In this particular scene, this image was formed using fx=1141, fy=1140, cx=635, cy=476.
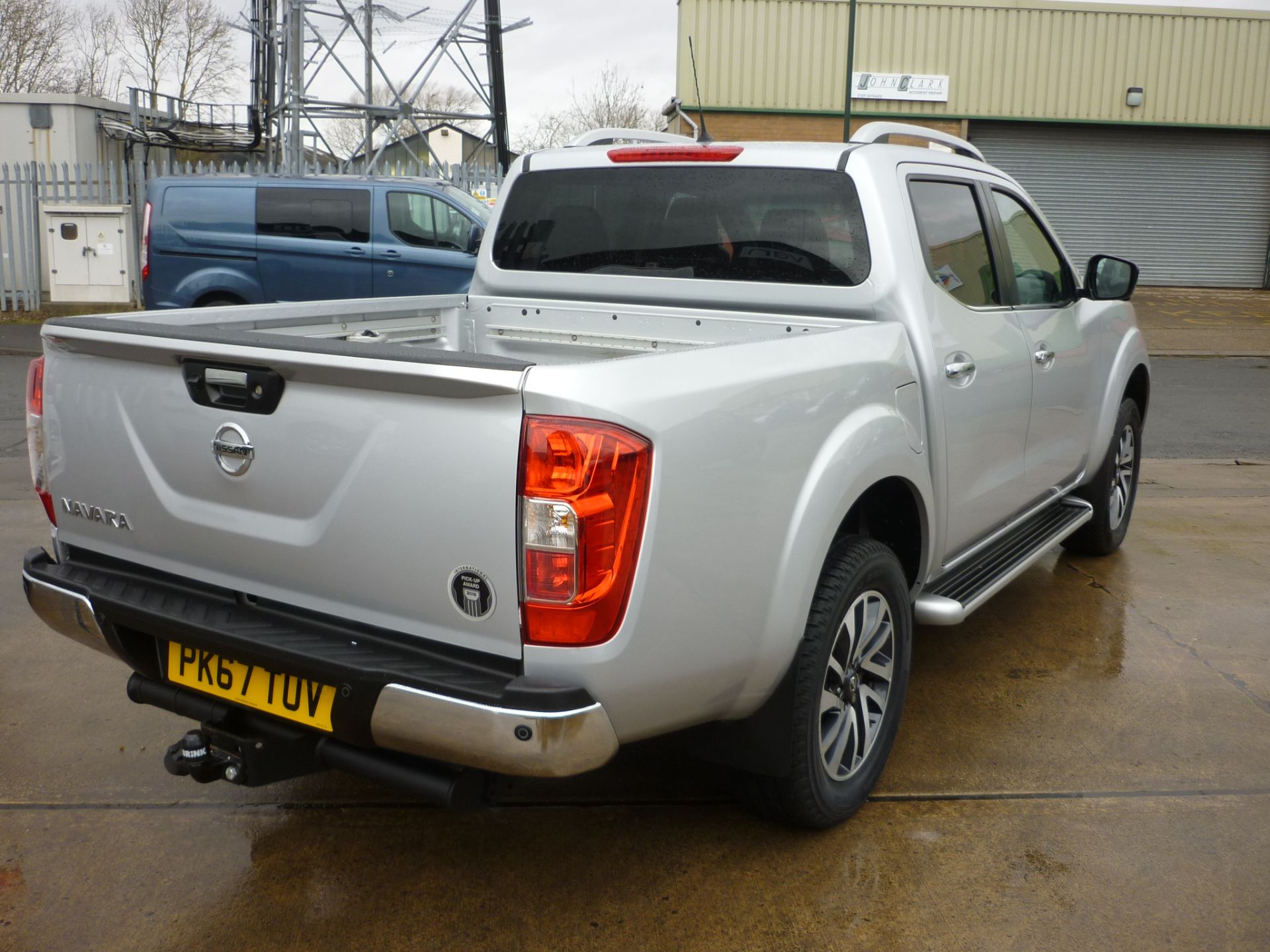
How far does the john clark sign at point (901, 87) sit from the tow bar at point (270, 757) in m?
22.5

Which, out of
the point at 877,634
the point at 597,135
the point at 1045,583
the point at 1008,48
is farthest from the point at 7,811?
the point at 1008,48

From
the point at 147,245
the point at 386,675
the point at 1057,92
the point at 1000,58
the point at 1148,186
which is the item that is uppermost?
the point at 1000,58

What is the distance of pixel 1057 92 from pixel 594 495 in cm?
2421

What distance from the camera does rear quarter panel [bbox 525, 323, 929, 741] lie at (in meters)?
2.15

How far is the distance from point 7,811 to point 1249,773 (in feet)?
11.5

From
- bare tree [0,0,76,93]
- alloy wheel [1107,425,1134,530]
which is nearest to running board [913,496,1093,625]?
alloy wheel [1107,425,1134,530]

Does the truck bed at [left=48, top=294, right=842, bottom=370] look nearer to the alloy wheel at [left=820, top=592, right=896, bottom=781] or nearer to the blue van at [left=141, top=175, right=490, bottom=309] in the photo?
the alloy wheel at [left=820, top=592, right=896, bottom=781]

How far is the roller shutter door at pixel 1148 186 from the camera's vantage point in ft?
78.0

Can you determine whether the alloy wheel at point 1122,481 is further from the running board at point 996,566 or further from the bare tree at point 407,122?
the bare tree at point 407,122

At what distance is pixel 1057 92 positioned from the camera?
2327 centimetres

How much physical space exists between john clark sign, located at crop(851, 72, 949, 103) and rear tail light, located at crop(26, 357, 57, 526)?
72.5 feet

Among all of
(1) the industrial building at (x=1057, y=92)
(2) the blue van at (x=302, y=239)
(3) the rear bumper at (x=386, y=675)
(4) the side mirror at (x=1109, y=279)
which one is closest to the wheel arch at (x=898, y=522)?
(3) the rear bumper at (x=386, y=675)

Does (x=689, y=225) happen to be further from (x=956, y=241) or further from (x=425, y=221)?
(x=425, y=221)

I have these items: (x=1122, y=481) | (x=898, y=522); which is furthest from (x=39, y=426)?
(x=1122, y=481)
